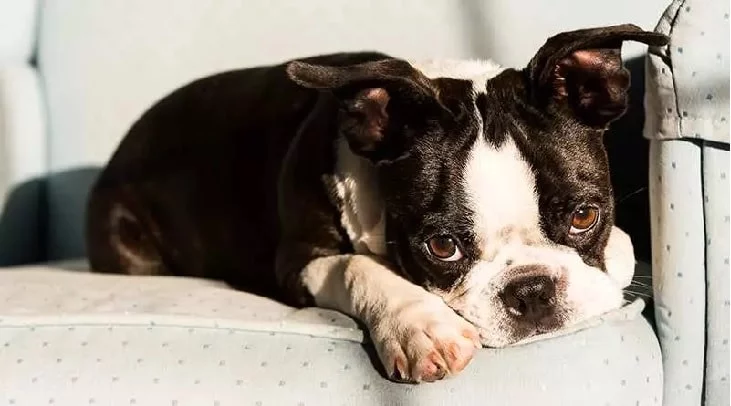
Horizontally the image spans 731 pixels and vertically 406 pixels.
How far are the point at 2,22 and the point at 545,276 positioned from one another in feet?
7.64

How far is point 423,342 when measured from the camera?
1.73 meters

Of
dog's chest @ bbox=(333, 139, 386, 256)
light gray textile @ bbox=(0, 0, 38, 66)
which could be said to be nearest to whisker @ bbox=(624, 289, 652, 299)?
dog's chest @ bbox=(333, 139, 386, 256)

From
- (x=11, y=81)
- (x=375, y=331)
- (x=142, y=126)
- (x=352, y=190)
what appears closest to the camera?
(x=375, y=331)

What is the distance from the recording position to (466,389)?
5.62ft

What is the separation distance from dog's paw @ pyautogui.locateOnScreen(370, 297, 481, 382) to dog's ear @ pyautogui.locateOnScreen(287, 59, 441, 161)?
1.26 ft

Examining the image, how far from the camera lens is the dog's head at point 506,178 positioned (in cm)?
188

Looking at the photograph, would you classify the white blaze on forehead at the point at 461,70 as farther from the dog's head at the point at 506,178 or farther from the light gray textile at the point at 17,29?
the light gray textile at the point at 17,29

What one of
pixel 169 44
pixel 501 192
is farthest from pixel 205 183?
pixel 501 192

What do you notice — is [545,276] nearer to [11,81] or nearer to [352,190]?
[352,190]

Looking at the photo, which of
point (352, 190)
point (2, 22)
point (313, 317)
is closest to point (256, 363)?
point (313, 317)

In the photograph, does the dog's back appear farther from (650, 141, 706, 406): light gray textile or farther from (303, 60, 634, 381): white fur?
(650, 141, 706, 406): light gray textile

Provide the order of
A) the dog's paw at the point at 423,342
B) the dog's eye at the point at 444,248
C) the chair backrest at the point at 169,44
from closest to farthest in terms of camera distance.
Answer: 1. the dog's paw at the point at 423,342
2. the dog's eye at the point at 444,248
3. the chair backrest at the point at 169,44

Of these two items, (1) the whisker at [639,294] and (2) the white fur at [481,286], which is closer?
(2) the white fur at [481,286]

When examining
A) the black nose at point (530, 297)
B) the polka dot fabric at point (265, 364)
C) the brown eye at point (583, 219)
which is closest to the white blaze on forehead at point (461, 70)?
the brown eye at point (583, 219)
